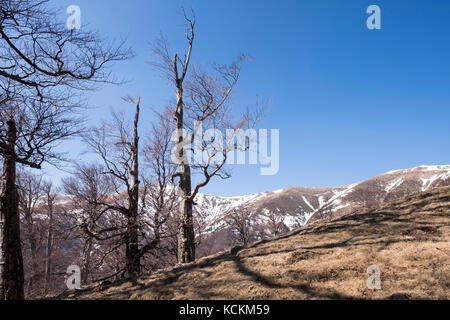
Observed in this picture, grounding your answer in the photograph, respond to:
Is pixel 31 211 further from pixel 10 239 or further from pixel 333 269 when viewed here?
pixel 333 269

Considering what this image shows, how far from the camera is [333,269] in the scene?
14.9ft

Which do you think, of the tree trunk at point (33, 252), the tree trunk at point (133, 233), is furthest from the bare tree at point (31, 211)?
the tree trunk at point (133, 233)

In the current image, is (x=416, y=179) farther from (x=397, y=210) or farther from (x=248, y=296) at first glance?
(x=248, y=296)

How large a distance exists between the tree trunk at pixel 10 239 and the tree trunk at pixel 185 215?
469cm

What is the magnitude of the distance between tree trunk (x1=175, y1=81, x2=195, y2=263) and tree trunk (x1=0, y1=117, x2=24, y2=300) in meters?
4.69

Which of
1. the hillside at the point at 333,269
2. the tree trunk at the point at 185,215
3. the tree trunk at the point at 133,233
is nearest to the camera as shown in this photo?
the hillside at the point at 333,269

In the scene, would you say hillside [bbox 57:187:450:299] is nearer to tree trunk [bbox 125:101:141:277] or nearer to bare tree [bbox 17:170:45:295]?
tree trunk [bbox 125:101:141:277]

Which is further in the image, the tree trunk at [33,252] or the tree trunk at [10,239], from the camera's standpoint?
the tree trunk at [33,252]

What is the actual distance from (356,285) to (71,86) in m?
8.04

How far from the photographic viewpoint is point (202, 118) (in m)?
10.3

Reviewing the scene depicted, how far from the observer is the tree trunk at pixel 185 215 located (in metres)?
8.95

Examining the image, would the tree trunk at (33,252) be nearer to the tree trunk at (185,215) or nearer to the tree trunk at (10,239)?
the tree trunk at (10,239)

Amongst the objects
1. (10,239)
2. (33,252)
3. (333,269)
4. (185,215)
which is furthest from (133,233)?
(33,252)
